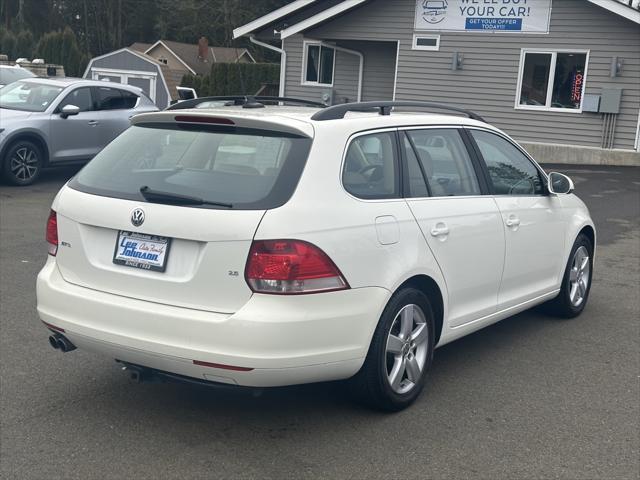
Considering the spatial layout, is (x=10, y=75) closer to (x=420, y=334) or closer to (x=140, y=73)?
(x=140, y=73)

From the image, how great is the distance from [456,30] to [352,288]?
58.8 feet

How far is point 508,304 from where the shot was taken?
19.6ft

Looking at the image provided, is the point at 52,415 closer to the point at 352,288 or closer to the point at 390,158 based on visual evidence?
the point at 352,288

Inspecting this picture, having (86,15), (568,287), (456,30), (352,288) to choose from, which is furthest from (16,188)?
(86,15)

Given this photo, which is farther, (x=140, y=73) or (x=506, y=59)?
(x=140, y=73)

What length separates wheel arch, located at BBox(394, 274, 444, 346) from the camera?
16.1 feet

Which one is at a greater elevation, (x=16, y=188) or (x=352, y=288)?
(x=352, y=288)

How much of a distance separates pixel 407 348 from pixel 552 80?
54.6 ft

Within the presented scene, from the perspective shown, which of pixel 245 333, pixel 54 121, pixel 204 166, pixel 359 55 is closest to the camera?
pixel 245 333

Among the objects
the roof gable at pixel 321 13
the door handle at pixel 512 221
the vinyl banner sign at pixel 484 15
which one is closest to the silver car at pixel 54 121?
the roof gable at pixel 321 13

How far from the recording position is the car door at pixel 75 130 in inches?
553

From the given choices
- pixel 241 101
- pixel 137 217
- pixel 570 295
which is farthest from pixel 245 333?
pixel 570 295

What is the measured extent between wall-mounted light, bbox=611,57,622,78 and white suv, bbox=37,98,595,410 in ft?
49.4

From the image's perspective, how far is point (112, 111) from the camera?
598 inches
